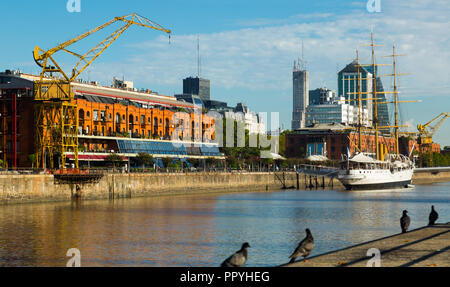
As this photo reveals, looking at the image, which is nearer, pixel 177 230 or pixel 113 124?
pixel 177 230

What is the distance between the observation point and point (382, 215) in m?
70.8

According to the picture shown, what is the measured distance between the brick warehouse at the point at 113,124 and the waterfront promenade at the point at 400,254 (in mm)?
90296

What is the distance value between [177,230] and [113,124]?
9279cm

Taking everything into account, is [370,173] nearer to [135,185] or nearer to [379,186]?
[379,186]

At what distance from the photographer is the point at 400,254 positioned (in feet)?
98.8

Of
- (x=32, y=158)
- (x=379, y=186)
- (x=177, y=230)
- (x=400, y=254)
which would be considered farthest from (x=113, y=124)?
(x=400, y=254)

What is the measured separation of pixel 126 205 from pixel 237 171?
60.0 metres

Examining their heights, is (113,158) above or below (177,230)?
above

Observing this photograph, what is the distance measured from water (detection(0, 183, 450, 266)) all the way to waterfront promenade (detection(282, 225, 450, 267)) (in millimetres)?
6791

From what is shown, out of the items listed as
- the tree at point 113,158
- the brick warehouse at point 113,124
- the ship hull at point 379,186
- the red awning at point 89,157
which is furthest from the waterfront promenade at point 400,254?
the ship hull at point 379,186

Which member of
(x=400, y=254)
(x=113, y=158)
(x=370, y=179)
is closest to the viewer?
(x=400, y=254)

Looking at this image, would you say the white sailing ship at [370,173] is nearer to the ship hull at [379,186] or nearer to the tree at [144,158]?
the ship hull at [379,186]
